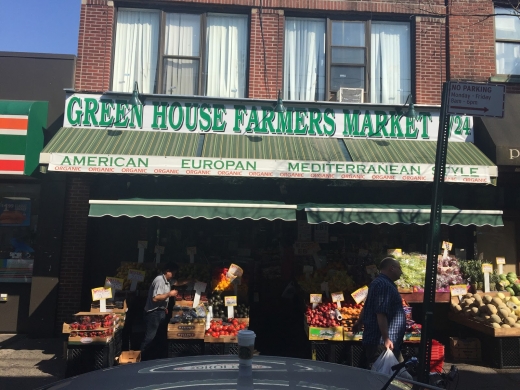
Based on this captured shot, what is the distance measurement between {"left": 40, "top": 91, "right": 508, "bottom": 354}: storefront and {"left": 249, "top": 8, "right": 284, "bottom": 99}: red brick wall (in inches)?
22.7

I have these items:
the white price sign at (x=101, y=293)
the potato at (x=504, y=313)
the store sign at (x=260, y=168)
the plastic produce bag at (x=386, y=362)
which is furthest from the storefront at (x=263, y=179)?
the plastic produce bag at (x=386, y=362)

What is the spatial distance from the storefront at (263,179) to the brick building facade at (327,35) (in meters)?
0.70

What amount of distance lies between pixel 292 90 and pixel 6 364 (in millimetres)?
7519

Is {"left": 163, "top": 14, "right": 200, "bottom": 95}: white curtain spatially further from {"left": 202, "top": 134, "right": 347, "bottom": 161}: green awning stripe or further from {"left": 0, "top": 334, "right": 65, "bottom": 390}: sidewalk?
{"left": 0, "top": 334, "right": 65, "bottom": 390}: sidewalk

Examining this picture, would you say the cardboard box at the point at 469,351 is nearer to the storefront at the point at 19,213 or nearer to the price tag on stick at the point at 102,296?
the price tag on stick at the point at 102,296

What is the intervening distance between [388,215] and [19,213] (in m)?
7.38

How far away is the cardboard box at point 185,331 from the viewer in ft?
24.0

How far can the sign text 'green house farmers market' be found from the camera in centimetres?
939

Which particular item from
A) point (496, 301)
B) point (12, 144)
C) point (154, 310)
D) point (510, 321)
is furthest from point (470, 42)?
point (12, 144)

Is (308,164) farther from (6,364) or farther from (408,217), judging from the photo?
(6,364)

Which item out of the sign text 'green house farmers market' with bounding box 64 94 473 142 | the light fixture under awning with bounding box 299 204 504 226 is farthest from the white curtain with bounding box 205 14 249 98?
the light fixture under awning with bounding box 299 204 504 226

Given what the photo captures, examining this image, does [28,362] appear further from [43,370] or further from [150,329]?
[150,329]

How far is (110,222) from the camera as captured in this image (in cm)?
957

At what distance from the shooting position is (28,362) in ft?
25.5
